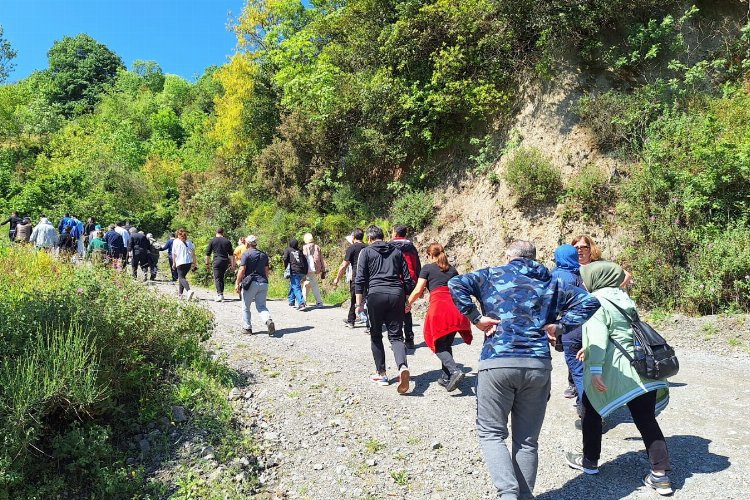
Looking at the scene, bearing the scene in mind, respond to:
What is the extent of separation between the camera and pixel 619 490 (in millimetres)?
4129

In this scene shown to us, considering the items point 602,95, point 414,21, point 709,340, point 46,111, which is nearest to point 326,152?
point 414,21

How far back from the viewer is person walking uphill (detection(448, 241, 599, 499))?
142 inches

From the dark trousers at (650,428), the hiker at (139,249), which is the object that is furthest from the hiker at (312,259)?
the dark trousers at (650,428)

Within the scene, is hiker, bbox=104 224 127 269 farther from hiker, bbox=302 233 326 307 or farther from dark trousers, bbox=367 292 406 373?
dark trousers, bbox=367 292 406 373

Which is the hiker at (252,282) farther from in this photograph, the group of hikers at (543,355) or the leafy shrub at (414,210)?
the leafy shrub at (414,210)

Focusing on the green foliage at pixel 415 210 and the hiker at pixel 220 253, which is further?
the green foliage at pixel 415 210

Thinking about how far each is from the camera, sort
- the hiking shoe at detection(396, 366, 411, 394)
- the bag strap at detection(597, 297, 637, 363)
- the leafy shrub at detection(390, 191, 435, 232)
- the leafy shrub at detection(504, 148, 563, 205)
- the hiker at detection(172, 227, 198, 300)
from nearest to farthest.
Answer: the bag strap at detection(597, 297, 637, 363), the hiking shoe at detection(396, 366, 411, 394), the hiker at detection(172, 227, 198, 300), the leafy shrub at detection(504, 148, 563, 205), the leafy shrub at detection(390, 191, 435, 232)

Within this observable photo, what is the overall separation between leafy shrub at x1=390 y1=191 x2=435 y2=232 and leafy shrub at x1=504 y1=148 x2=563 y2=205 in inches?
102

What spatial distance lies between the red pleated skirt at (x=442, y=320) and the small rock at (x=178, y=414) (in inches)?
117

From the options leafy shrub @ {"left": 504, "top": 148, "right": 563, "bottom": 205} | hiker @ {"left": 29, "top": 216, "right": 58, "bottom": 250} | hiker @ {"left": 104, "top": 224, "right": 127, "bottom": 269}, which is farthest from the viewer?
hiker @ {"left": 104, "top": 224, "right": 127, "bottom": 269}

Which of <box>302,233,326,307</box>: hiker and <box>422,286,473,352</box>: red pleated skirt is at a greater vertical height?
<box>302,233,326,307</box>: hiker

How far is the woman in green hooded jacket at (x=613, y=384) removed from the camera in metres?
4.03

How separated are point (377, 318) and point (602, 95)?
9.98 metres

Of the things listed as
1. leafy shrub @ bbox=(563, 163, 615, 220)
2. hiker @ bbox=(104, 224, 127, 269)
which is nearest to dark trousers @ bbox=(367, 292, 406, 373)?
leafy shrub @ bbox=(563, 163, 615, 220)
